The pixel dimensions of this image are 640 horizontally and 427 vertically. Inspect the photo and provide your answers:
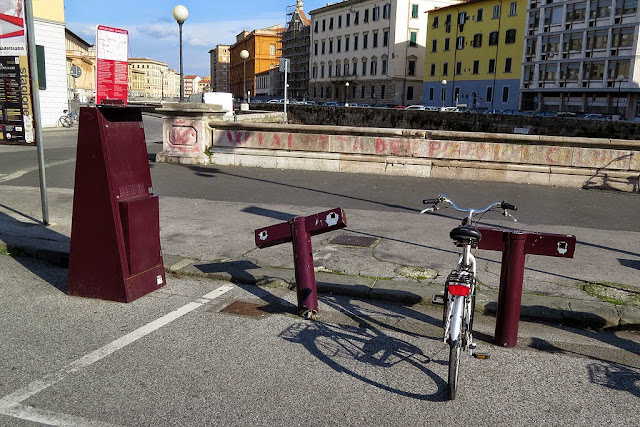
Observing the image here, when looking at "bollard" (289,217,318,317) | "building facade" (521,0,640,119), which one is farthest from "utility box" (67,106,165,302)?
"building facade" (521,0,640,119)

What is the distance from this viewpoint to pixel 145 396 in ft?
11.8

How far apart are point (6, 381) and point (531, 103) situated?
219 ft

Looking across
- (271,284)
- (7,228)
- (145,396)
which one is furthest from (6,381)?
(7,228)

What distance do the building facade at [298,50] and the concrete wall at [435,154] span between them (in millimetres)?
97400

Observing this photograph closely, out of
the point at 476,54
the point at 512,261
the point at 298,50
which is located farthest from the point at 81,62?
the point at 512,261

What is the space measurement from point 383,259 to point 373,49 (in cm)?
8329

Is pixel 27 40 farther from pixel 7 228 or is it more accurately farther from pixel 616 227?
pixel 616 227

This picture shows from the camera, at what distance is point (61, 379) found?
3811mm

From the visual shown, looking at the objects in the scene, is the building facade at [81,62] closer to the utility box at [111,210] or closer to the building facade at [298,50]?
the building facade at [298,50]

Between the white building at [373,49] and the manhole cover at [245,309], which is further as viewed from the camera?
the white building at [373,49]

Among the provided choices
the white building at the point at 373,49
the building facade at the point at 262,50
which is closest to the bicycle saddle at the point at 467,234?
the white building at the point at 373,49

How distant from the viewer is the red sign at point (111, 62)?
7.02 m

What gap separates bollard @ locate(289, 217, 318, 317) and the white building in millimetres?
79580

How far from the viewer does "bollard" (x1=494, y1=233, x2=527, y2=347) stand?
4465 millimetres
